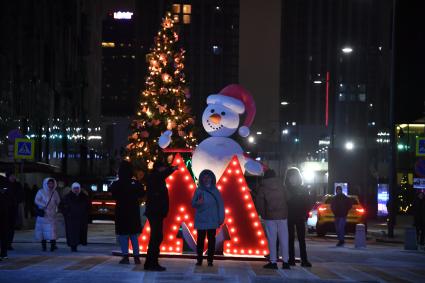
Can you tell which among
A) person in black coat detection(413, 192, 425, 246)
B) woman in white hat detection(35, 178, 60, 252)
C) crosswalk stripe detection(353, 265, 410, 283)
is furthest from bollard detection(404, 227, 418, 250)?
woman in white hat detection(35, 178, 60, 252)

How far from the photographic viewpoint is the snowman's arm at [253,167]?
18.8 metres

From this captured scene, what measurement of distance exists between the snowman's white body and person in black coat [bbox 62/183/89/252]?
3.16 m

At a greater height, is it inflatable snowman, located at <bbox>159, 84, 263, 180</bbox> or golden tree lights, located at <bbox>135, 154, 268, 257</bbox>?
inflatable snowman, located at <bbox>159, 84, 263, 180</bbox>

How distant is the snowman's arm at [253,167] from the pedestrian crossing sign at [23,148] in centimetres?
1176

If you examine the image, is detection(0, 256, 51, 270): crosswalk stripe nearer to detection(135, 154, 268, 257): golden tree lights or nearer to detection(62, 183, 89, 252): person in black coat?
detection(135, 154, 268, 257): golden tree lights

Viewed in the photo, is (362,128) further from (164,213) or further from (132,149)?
(164,213)

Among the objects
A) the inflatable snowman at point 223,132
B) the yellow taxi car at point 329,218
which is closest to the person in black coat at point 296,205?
the inflatable snowman at point 223,132

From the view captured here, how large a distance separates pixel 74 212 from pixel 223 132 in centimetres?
401

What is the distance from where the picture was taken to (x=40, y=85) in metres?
59.0

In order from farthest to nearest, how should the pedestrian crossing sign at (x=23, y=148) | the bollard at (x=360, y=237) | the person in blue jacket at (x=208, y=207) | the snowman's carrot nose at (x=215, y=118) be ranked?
the pedestrian crossing sign at (x=23, y=148)
the bollard at (x=360, y=237)
the snowman's carrot nose at (x=215, y=118)
the person in blue jacket at (x=208, y=207)

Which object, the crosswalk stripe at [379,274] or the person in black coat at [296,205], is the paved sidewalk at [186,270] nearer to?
the crosswalk stripe at [379,274]

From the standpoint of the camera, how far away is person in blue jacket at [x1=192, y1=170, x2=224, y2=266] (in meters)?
15.8

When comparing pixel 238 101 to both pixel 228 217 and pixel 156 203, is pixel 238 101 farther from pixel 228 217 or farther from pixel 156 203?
pixel 156 203

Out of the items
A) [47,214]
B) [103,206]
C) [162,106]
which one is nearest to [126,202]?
[47,214]
